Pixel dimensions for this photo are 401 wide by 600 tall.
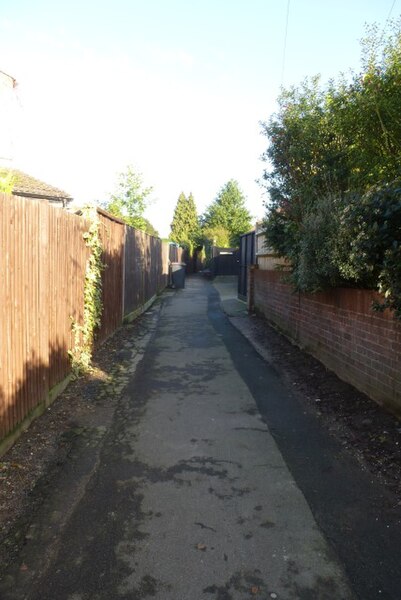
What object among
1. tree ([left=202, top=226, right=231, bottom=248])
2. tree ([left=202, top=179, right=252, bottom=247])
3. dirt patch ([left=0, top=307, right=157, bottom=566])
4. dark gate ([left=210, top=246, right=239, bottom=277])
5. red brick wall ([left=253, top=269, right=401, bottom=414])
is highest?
tree ([left=202, top=179, right=252, bottom=247])

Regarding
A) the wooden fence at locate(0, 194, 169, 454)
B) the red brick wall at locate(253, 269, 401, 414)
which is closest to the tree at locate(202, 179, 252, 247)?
the red brick wall at locate(253, 269, 401, 414)

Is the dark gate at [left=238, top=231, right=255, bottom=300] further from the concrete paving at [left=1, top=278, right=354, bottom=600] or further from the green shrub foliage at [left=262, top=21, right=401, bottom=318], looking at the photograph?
the concrete paving at [left=1, top=278, right=354, bottom=600]

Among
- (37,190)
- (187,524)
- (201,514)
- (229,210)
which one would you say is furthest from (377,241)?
(229,210)

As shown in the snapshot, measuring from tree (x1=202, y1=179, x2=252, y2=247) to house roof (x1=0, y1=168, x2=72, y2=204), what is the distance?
126ft

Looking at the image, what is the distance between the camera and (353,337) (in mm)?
5867

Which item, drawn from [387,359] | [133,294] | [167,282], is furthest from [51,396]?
[167,282]

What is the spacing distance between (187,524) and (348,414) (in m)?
2.55

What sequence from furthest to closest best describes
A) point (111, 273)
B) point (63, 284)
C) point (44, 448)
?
point (111, 273) < point (63, 284) < point (44, 448)

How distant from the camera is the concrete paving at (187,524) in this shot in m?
2.49

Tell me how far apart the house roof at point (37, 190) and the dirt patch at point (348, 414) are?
15525mm

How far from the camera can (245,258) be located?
1778 cm

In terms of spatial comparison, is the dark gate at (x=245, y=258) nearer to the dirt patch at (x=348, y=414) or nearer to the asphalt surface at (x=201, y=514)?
the dirt patch at (x=348, y=414)

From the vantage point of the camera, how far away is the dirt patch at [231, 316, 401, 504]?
3.91 m

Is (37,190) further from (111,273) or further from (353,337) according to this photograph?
(353,337)
